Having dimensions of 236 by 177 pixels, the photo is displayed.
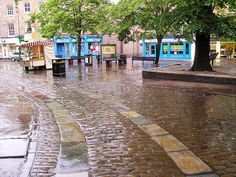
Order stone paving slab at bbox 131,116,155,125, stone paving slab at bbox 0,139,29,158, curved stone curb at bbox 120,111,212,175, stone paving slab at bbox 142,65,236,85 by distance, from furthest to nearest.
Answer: stone paving slab at bbox 142,65,236,85 < stone paving slab at bbox 131,116,155,125 < stone paving slab at bbox 0,139,29,158 < curved stone curb at bbox 120,111,212,175

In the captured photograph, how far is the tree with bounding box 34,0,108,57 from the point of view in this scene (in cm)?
2775

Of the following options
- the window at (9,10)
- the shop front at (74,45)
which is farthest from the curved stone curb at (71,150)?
the window at (9,10)

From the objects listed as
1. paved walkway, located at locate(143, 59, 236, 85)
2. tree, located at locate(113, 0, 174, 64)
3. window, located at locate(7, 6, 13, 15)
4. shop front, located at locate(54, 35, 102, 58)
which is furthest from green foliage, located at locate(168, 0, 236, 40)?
window, located at locate(7, 6, 13, 15)

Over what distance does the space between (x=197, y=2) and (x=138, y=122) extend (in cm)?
913

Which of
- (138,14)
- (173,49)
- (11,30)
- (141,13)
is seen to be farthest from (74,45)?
(141,13)

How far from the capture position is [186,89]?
1238 centimetres

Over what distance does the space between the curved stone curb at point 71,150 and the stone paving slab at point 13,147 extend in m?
0.70

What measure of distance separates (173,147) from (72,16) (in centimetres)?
2431

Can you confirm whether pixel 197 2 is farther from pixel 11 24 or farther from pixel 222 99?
pixel 11 24

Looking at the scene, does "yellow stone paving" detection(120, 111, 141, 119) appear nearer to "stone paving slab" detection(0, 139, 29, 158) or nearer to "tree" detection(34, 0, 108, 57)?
"stone paving slab" detection(0, 139, 29, 158)

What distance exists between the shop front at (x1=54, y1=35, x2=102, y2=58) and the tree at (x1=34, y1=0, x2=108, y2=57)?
15221mm

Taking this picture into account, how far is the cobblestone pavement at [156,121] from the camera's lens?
193 inches

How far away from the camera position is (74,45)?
150ft

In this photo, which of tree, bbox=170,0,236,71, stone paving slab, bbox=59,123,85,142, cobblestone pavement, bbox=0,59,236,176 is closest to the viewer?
cobblestone pavement, bbox=0,59,236,176
